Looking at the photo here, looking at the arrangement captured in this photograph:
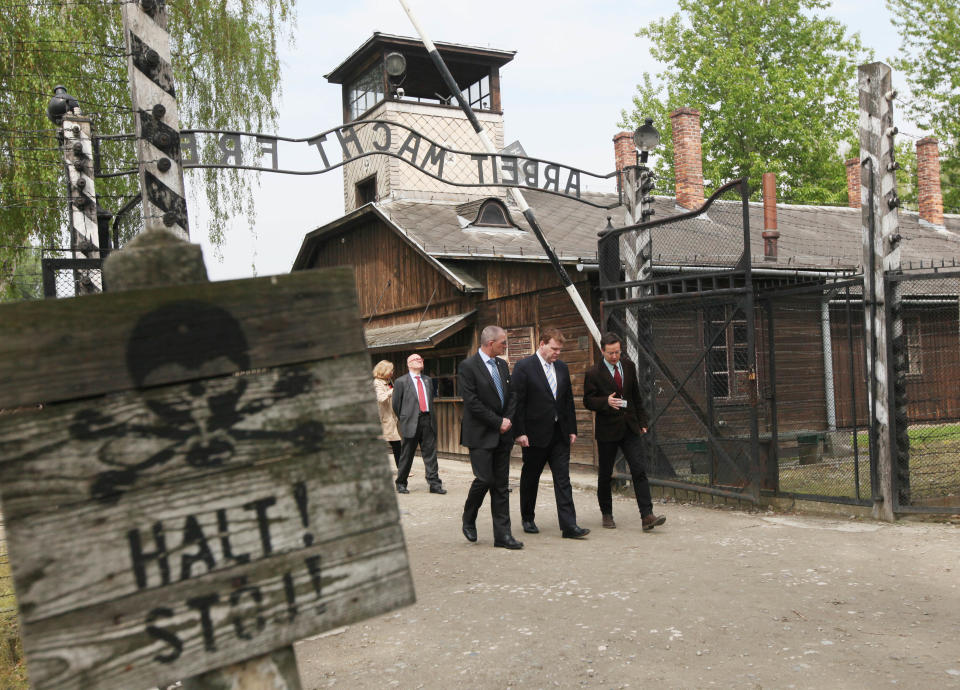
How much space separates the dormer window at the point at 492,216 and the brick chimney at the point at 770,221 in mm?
5258

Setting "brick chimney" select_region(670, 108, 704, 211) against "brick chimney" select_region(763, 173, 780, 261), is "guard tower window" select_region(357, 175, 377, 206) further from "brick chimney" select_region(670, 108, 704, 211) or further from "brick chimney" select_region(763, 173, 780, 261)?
"brick chimney" select_region(763, 173, 780, 261)

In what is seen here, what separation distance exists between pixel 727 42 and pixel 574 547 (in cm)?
3135

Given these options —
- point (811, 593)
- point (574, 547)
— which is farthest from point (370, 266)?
point (811, 593)

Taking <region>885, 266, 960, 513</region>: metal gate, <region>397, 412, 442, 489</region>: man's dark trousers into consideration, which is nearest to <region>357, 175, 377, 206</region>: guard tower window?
<region>397, 412, 442, 489</region>: man's dark trousers

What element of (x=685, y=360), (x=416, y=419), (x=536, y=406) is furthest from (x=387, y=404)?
(x=536, y=406)

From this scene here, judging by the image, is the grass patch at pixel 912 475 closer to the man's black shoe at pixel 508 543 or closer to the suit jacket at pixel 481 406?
the man's black shoe at pixel 508 543

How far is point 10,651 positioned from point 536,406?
4744 mm

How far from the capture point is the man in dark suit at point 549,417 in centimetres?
843

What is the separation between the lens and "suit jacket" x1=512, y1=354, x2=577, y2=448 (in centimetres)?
843

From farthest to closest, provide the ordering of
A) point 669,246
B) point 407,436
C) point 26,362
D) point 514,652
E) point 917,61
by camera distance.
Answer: point 917,61 → point 669,246 → point 407,436 → point 514,652 → point 26,362

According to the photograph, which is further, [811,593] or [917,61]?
[917,61]

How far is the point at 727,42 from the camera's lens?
3472cm

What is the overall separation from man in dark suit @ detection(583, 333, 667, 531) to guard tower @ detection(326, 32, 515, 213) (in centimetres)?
1389

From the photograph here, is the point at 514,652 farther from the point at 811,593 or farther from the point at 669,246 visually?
the point at 669,246
